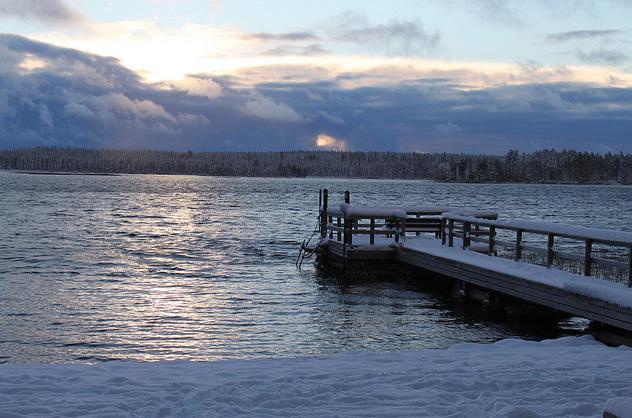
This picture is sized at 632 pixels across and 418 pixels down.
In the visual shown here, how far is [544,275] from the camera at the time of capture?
1541 centimetres

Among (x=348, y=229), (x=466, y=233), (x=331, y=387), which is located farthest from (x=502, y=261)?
(x=331, y=387)

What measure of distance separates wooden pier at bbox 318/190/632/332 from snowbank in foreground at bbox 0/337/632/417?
3670 mm

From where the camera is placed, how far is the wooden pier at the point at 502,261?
42.8 feet

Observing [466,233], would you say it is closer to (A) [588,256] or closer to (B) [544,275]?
(B) [544,275]

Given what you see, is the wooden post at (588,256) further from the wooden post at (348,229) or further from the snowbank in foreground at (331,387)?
the wooden post at (348,229)

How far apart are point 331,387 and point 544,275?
366 inches

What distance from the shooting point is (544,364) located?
885 centimetres

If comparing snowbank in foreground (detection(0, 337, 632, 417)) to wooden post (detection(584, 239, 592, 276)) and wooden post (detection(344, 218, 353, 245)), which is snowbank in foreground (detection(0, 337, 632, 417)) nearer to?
wooden post (detection(584, 239, 592, 276))

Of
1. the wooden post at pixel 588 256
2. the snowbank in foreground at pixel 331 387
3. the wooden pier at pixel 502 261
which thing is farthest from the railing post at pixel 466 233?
the snowbank in foreground at pixel 331 387

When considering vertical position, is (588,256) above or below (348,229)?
above

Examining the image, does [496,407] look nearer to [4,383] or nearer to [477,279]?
[4,383]

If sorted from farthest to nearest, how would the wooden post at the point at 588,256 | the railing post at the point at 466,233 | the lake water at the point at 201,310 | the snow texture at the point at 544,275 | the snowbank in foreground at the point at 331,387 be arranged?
the railing post at the point at 466,233, the lake water at the point at 201,310, the wooden post at the point at 588,256, the snow texture at the point at 544,275, the snowbank in foreground at the point at 331,387

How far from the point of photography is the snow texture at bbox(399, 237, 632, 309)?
40.6ft

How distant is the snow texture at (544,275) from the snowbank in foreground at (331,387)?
307 cm
